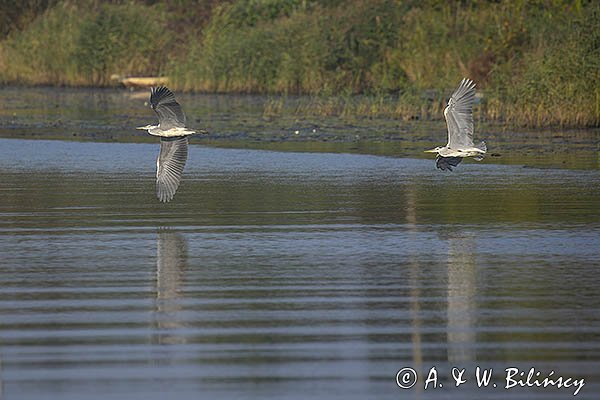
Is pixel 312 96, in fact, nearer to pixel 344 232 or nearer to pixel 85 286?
pixel 344 232

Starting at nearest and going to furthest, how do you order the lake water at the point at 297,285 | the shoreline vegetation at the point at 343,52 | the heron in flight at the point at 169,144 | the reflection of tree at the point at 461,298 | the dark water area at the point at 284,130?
the lake water at the point at 297,285
the reflection of tree at the point at 461,298
the heron in flight at the point at 169,144
the dark water area at the point at 284,130
the shoreline vegetation at the point at 343,52

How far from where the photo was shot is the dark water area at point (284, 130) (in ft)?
76.9

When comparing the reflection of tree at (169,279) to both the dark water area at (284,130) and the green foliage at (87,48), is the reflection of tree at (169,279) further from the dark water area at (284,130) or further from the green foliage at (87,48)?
the green foliage at (87,48)

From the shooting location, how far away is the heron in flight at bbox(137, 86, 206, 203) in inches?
613

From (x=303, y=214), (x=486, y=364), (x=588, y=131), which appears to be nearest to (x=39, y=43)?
(x=588, y=131)

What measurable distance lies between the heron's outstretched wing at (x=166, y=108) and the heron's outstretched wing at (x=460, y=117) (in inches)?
110

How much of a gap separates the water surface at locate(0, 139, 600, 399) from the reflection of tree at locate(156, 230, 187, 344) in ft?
0.09

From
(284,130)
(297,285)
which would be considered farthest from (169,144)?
(284,130)

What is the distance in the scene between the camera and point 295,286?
1094 centimetres

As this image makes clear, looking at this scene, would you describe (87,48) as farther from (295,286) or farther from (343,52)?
(295,286)

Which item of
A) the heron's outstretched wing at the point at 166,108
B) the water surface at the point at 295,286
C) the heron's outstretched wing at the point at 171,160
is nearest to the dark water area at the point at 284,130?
the water surface at the point at 295,286

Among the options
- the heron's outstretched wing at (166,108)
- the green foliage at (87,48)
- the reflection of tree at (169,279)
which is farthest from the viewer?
the green foliage at (87,48)

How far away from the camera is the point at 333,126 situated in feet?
96.6

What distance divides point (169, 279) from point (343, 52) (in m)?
30.2
